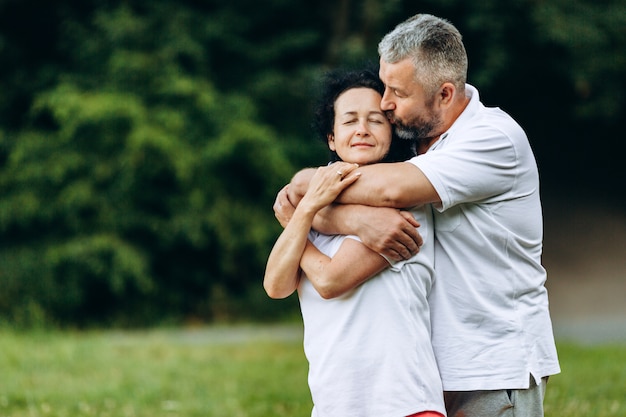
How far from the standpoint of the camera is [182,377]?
6938 millimetres

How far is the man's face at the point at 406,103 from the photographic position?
2.99 meters

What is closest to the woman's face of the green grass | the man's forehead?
the man's forehead

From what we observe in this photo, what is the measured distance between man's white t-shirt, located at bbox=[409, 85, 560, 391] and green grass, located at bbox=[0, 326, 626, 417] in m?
2.57

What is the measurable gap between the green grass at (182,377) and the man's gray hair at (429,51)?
2.92 m

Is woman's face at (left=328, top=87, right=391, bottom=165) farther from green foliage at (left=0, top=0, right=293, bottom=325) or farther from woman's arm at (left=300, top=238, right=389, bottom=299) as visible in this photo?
green foliage at (left=0, top=0, right=293, bottom=325)

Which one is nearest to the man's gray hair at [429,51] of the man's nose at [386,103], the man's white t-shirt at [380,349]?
the man's nose at [386,103]

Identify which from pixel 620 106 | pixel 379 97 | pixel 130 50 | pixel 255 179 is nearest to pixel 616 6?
pixel 620 106

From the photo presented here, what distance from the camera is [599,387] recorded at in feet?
19.9

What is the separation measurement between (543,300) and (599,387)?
11.0 feet

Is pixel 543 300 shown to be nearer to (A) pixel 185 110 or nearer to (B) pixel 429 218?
(B) pixel 429 218

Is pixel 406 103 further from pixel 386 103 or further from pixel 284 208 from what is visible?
pixel 284 208

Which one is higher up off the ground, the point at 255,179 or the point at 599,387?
the point at 255,179

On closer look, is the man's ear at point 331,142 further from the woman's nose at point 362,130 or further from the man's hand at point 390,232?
the man's hand at point 390,232

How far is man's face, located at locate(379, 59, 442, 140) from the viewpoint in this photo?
9.81 ft
